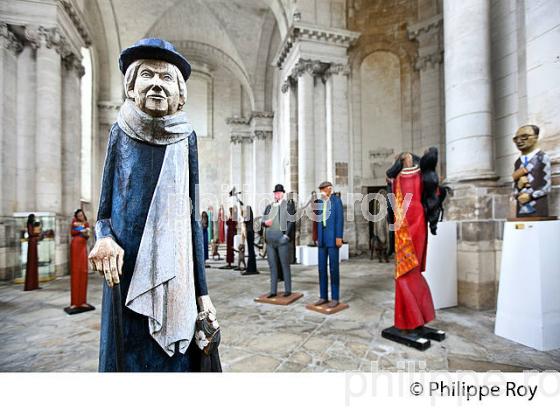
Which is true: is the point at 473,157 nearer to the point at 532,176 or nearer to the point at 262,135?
the point at 532,176

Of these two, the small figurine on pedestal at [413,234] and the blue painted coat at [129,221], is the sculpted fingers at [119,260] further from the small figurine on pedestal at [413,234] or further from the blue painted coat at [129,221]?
the small figurine on pedestal at [413,234]

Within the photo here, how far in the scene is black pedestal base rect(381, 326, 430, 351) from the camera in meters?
2.66

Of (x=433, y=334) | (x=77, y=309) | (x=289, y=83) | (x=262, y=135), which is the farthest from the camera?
(x=262, y=135)

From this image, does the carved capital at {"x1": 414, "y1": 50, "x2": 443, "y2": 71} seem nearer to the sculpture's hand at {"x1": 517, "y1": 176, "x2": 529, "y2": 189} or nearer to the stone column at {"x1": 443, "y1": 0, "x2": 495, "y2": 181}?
the stone column at {"x1": 443, "y1": 0, "x2": 495, "y2": 181}

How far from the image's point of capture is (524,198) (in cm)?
299

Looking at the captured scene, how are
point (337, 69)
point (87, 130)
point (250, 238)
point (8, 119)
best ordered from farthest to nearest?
point (87, 130) → point (337, 69) → point (250, 238) → point (8, 119)

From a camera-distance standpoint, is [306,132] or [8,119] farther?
[306,132]

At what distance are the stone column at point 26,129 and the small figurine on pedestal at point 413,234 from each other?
7888mm

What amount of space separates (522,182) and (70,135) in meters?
9.69

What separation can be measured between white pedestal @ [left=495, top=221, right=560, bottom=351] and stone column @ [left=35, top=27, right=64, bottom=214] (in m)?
8.71

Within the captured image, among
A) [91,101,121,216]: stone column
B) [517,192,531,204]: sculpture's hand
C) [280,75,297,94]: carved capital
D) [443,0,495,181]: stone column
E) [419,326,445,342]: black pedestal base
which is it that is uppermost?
[280,75,297,94]: carved capital

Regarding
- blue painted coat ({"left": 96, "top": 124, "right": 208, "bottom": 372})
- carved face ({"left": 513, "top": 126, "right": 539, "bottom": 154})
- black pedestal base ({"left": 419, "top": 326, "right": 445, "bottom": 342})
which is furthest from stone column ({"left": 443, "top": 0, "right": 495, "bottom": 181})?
blue painted coat ({"left": 96, "top": 124, "right": 208, "bottom": 372})

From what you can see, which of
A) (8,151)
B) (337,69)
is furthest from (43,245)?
(337,69)
